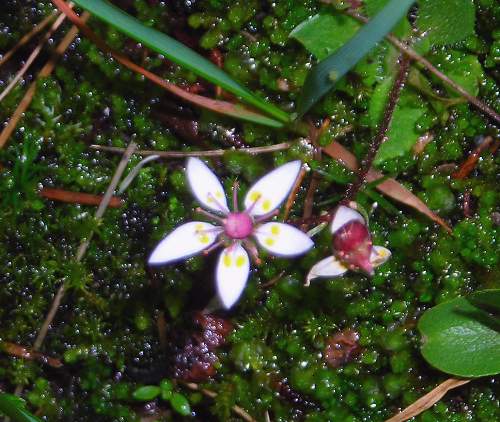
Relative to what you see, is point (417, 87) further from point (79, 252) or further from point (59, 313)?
point (59, 313)

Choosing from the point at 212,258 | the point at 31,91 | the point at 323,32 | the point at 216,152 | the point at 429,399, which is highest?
the point at 31,91

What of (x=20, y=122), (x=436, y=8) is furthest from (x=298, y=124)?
(x=20, y=122)

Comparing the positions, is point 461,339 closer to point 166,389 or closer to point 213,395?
point 213,395

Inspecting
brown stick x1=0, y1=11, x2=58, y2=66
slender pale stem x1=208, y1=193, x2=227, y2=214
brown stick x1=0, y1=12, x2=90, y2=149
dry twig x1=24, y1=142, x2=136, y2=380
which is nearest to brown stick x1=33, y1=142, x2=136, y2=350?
dry twig x1=24, y1=142, x2=136, y2=380

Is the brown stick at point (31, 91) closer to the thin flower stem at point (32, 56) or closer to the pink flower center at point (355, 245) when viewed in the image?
the thin flower stem at point (32, 56)

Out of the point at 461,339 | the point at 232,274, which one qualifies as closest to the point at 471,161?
the point at 461,339

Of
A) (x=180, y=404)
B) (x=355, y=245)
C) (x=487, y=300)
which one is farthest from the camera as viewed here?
(x=180, y=404)

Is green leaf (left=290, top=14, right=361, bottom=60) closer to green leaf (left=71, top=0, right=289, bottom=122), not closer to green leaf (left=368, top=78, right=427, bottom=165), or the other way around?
green leaf (left=368, top=78, right=427, bottom=165)
